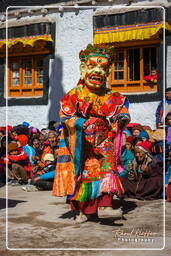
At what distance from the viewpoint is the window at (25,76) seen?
13.3 metres

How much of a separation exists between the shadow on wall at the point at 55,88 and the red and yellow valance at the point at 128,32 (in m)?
1.58

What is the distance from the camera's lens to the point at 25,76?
532 inches

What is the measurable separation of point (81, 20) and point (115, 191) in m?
7.85

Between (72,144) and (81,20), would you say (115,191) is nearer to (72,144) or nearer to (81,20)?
(72,144)

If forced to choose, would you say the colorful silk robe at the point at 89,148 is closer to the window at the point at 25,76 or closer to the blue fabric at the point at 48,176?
the blue fabric at the point at 48,176

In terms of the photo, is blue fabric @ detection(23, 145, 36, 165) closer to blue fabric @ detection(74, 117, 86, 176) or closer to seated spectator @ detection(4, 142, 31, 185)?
seated spectator @ detection(4, 142, 31, 185)

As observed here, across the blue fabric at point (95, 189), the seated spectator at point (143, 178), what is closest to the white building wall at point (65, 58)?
the seated spectator at point (143, 178)

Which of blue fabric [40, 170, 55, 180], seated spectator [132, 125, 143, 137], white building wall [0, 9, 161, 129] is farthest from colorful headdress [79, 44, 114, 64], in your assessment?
white building wall [0, 9, 161, 129]

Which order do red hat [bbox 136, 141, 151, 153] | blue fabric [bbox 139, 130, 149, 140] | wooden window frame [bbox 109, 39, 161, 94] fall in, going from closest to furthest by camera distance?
red hat [bbox 136, 141, 151, 153] → blue fabric [bbox 139, 130, 149, 140] → wooden window frame [bbox 109, 39, 161, 94]

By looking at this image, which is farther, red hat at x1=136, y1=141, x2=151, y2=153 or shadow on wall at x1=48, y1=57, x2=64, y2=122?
shadow on wall at x1=48, y1=57, x2=64, y2=122

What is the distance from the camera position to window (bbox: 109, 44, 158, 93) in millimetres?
11320

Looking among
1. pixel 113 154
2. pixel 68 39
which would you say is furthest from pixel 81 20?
pixel 113 154

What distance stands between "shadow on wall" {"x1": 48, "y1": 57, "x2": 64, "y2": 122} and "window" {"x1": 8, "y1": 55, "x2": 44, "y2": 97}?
470 mm

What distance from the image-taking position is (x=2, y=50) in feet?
44.7
